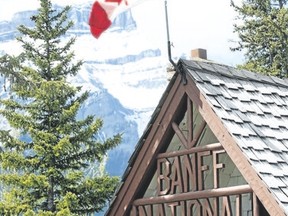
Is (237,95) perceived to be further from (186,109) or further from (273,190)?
(273,190)

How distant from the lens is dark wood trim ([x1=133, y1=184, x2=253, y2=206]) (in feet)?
25.4

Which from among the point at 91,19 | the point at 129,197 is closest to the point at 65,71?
the point at 129,197

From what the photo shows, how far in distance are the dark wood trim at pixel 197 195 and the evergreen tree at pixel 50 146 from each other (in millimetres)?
9911

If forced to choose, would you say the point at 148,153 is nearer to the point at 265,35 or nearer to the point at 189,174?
the point at 189,174

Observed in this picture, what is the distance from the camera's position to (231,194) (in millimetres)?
7863

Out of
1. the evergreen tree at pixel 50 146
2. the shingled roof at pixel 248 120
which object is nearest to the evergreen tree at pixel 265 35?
the evergreen tree at pixel 50 146

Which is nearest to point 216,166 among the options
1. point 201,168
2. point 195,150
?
point 201,168

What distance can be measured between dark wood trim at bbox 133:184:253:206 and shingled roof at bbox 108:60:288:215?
0.19 metres

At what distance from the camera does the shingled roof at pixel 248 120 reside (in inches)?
293

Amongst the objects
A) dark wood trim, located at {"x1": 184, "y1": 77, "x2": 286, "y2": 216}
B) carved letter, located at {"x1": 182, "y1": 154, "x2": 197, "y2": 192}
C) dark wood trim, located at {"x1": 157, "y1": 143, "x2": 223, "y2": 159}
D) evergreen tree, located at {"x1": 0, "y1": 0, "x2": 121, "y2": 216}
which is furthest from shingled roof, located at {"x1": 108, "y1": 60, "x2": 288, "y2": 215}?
evergreen tree, located at {"x1": 0, "y1": 0, "x2": 121, "y2": 216}

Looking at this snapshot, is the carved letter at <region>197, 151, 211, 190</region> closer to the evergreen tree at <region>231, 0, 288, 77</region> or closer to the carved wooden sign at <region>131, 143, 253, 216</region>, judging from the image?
the carved wooden sign at <region>131, 143, 253, 216</region>

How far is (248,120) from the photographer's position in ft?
26.6

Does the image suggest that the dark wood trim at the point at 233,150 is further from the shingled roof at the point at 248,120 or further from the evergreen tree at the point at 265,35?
the evergreen tree at the point at 265,35

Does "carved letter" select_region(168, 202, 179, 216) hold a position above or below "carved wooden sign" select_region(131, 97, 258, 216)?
below
